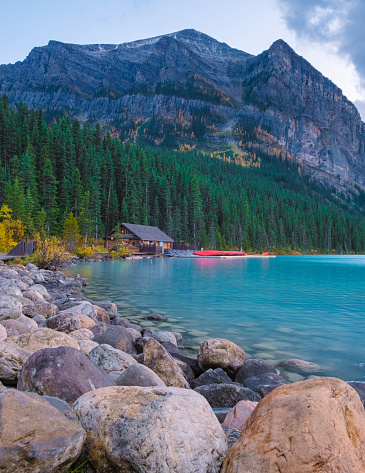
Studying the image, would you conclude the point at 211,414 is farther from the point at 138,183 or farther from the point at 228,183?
the point at 228,183

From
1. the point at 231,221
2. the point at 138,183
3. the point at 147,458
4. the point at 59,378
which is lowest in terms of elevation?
→ the point at 147,458

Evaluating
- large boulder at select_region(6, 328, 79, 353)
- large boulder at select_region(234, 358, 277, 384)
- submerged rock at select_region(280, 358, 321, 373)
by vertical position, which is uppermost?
large boulder at select_region(6, 328, 79, 353)

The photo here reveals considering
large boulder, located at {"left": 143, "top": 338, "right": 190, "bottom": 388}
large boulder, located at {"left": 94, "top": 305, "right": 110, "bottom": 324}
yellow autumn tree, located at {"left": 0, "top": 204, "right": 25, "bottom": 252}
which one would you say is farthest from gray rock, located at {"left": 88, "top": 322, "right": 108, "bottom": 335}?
yellow autumn tree, located at {"left": 0, "top": 204, "right": 25, "bottom": 252}

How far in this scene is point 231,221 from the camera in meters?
108

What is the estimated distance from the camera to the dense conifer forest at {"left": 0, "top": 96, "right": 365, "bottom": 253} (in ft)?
217

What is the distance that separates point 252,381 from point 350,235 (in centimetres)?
15635

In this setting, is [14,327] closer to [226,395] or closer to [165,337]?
[165,337]

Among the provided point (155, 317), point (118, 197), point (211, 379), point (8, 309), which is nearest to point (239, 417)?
point (211, 379)

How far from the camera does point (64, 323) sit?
8.45 metres

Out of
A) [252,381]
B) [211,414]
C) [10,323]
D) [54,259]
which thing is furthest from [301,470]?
[54,259]

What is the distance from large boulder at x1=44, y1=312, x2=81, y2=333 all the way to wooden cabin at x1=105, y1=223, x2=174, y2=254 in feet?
194

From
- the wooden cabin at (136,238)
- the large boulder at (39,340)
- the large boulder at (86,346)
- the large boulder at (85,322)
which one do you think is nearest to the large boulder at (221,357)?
the large boulder at (86,346)

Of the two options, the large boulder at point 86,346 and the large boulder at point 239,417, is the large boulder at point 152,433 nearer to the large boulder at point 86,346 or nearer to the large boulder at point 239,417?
the large boulder at point 239,417

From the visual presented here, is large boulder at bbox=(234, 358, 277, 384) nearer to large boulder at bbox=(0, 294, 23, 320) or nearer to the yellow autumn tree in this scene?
large boulder at bbox=(0, 294, 23, 320)
